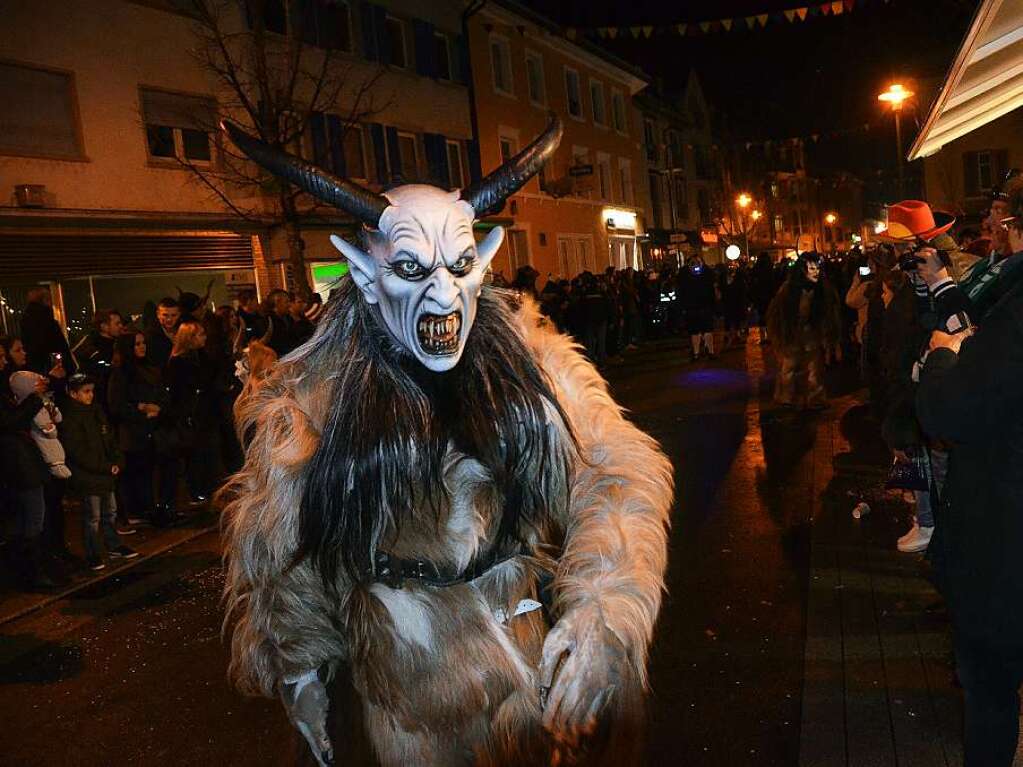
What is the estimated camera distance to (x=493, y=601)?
7.98ft

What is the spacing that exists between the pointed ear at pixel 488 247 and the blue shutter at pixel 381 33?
1988 centimetres

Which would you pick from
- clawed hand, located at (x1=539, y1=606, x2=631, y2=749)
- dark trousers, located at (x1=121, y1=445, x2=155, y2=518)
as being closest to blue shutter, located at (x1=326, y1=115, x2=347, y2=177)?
dark trousers, located at (x1=121, y1=445, x2=155, y2=518)

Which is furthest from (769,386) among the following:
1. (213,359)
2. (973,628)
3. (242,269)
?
(973,628)

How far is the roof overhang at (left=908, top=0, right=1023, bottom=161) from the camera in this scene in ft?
16.9

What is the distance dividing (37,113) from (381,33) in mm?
9243

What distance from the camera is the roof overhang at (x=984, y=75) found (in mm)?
5164

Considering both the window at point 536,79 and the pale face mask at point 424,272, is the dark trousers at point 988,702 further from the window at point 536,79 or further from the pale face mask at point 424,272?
the window at point 536,79

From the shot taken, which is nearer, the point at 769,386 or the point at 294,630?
the point at 294,630

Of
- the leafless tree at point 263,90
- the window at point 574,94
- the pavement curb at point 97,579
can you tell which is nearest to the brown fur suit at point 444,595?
the pavement curb at point 97,579

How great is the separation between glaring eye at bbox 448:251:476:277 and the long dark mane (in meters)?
0.17

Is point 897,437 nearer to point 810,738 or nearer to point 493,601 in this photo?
point 810,738

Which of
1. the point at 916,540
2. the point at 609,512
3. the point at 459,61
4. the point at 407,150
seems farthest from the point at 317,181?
the point at 459,61

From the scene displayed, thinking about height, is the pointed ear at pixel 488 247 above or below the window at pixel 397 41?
below

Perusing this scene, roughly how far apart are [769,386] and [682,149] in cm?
3731
